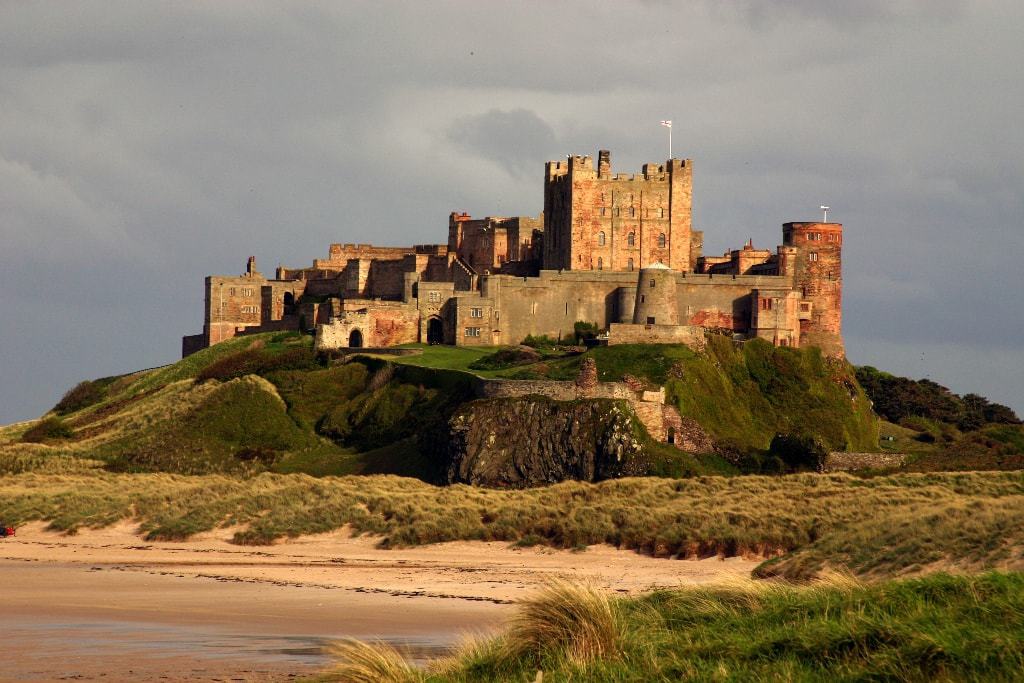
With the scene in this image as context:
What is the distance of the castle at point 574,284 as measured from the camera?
3172 inches

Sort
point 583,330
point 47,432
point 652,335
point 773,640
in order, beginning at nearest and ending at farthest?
point 773,640
point 652,335
point 47,432
point 583,330

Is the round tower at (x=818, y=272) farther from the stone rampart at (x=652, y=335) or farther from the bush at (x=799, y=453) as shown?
the bush at (x=799, y=453)

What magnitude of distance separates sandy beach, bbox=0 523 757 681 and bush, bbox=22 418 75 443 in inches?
1063

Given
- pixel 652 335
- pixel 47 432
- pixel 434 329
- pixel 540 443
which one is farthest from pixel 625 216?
pixel 47 432

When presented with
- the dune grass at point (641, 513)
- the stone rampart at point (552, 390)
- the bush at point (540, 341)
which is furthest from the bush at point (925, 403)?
the dune grass at point (641, 513)

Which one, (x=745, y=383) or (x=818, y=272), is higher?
(x=818, y=272)

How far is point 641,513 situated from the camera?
141 ft

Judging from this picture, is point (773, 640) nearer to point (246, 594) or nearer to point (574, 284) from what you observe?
point (246, 594)

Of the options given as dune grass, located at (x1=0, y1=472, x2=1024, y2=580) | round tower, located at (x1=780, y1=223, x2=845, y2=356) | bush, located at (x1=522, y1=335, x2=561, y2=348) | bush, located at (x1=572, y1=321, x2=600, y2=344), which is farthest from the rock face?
round tower, located at (x1=780, y1=223, x2=845, y2=356)

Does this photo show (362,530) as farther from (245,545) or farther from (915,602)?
(915,602)

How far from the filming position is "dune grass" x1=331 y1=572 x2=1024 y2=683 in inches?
621

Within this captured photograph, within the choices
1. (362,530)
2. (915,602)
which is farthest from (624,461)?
(915,602)

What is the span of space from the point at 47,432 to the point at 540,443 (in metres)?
29.1

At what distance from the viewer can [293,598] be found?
30500 mm
